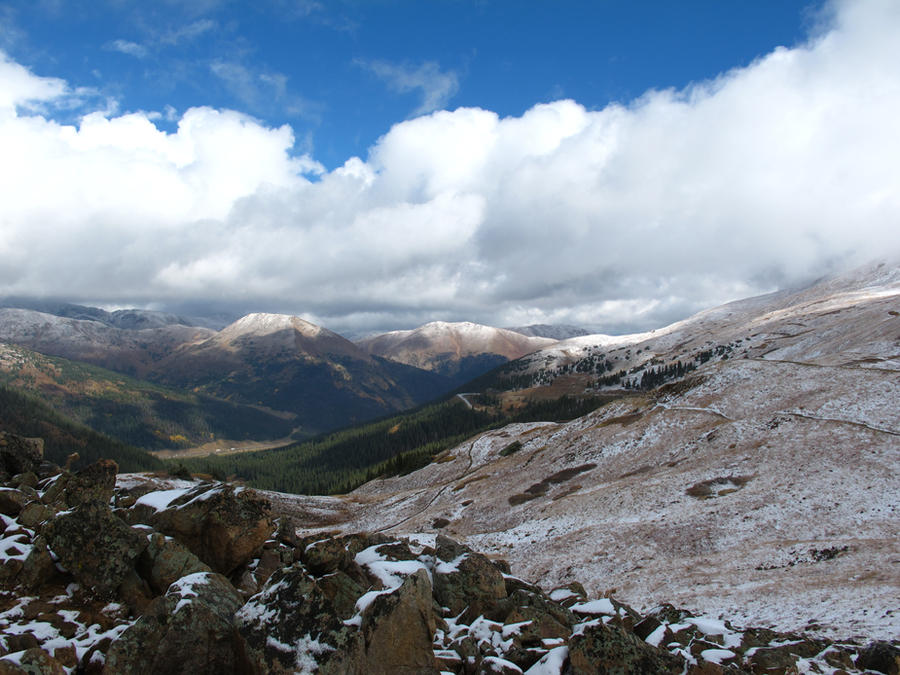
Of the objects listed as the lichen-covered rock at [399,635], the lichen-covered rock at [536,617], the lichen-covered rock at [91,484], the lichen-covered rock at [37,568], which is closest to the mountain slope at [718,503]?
the lichen-covered rock at [536,617]

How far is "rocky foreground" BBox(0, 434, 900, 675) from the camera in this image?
11.2 m

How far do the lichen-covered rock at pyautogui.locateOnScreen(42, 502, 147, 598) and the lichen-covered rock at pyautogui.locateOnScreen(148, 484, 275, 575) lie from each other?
2779mm

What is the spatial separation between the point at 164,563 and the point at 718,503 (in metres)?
44.8

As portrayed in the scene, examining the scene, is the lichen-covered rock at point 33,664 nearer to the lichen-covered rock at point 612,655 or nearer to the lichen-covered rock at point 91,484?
the lichen-covered rock at point 91,484

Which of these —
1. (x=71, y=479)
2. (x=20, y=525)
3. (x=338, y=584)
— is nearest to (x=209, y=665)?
(x=338, y=584)

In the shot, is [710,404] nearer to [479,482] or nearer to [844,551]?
[479,482]

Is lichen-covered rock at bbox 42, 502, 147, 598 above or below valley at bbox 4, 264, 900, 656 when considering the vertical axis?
above

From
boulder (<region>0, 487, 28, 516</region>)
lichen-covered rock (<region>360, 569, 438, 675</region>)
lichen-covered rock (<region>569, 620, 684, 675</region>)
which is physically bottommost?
lichen-covered rock (<region>569, 620, 684, 675</region>)

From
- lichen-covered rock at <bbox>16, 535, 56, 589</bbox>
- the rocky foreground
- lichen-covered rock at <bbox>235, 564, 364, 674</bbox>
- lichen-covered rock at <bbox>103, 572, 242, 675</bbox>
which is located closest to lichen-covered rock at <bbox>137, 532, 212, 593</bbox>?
the rocky foreground

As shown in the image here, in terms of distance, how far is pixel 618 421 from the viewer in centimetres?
7956

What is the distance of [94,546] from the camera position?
14922 millimetres

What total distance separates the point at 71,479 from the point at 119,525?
9439 mm

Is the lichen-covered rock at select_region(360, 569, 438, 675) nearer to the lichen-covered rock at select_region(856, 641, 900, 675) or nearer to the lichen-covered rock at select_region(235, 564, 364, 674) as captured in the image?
the lichen-covered rock at select_region(235, 564, 364, 674)

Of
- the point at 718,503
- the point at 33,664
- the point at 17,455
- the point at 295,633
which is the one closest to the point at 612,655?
the point at 295,633
